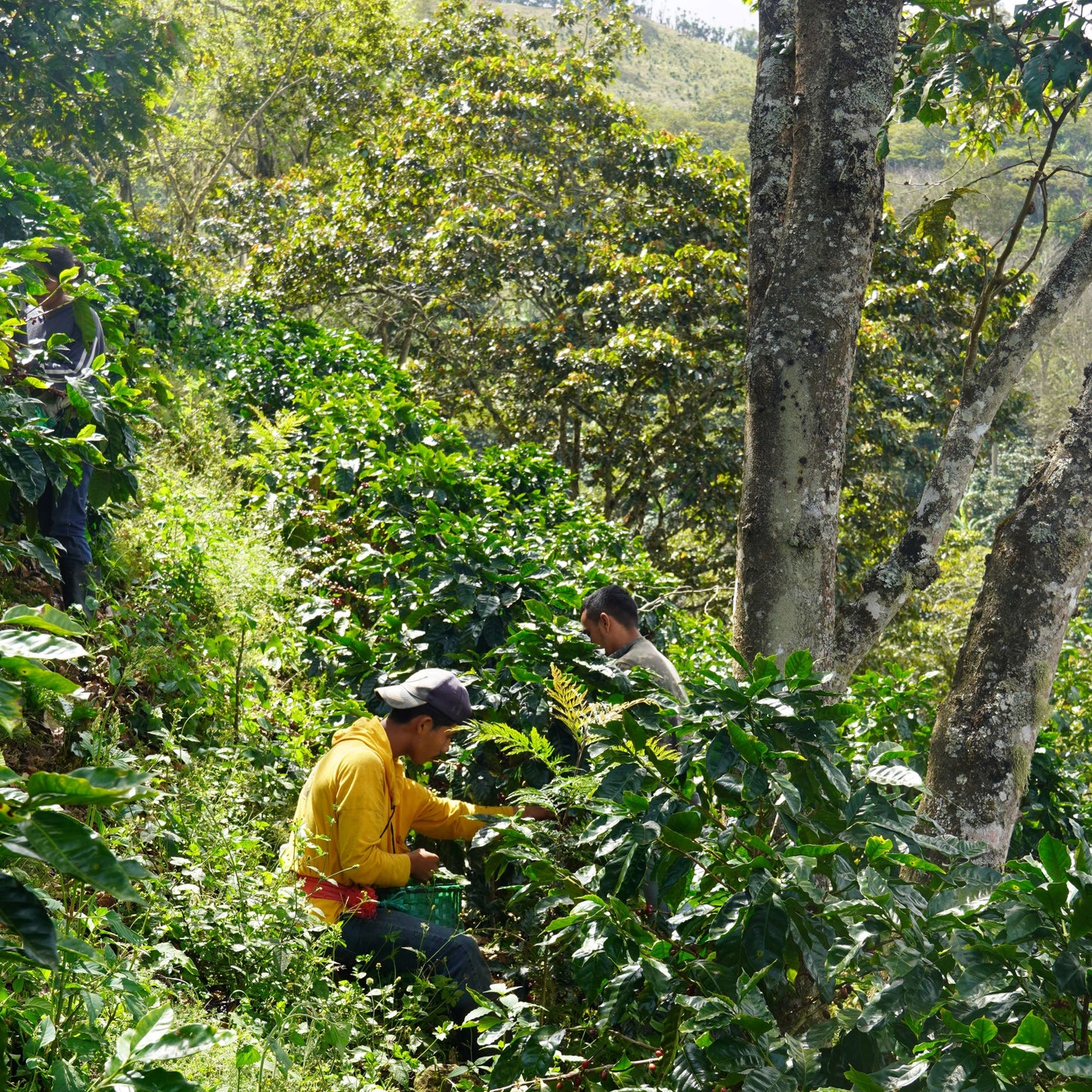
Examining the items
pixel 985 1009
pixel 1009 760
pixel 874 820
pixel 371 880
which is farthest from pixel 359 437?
pixel 985 1009

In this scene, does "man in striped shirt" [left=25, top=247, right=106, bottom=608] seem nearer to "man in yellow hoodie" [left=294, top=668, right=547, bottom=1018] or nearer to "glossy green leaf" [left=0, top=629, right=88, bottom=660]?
"man in yellow hoodie" [left=294, top=668, right=547, bottom=1018]

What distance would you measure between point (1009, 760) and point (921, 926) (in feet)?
5.63

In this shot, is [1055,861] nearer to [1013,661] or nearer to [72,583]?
[1013,661]

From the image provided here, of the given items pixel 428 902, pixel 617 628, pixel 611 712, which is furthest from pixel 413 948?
pixel 617 628

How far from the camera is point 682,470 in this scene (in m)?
13.5

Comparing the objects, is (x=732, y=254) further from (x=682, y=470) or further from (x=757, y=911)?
(x=757, y=911)

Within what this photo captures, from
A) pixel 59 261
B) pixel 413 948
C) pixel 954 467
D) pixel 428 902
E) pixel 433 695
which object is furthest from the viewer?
pixel 59 261

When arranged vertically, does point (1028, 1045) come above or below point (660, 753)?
above

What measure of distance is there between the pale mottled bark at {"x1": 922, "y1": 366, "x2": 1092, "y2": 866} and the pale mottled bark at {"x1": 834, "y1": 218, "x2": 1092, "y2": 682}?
0.30 m

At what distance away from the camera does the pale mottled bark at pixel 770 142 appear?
386 cm

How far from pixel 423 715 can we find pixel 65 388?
2.22 meters

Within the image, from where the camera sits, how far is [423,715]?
4.05m

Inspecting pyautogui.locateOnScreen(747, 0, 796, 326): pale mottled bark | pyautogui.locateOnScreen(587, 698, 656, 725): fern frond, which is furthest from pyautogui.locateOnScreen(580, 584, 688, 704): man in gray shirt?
pyautogui.locateOnScreen(747, 0, 796, 326): pale mottled bark

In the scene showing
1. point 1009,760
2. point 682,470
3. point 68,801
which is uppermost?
point 68,801
